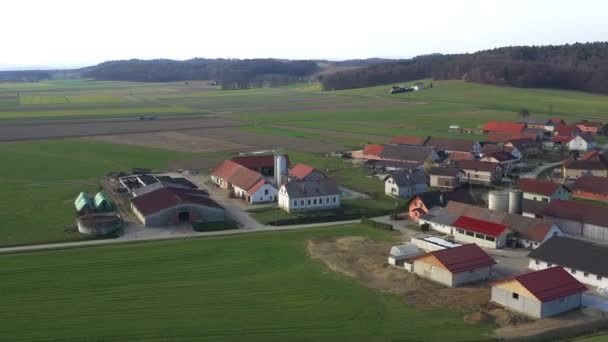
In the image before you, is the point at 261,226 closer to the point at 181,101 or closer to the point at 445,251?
the point at 445,251

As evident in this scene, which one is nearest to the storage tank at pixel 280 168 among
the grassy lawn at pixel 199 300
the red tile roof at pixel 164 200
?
the red tile roof at pixel 164 200

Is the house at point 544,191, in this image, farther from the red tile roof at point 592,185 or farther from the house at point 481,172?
the house at point 481,172

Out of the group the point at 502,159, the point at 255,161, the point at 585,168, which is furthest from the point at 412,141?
the point at 255,161

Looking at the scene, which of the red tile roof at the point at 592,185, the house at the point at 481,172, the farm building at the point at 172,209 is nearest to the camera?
the farm building at the point at 172,209

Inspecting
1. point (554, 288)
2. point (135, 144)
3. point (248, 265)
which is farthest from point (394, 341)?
point (135, 144)

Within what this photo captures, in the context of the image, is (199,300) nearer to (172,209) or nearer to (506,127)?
(172,209)

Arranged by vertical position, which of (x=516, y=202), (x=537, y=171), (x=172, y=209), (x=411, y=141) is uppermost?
(x=411, y=141)

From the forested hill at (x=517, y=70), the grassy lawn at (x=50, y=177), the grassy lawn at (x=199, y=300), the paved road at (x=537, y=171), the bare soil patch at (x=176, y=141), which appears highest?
the forested hill at (x=517, y=70)
